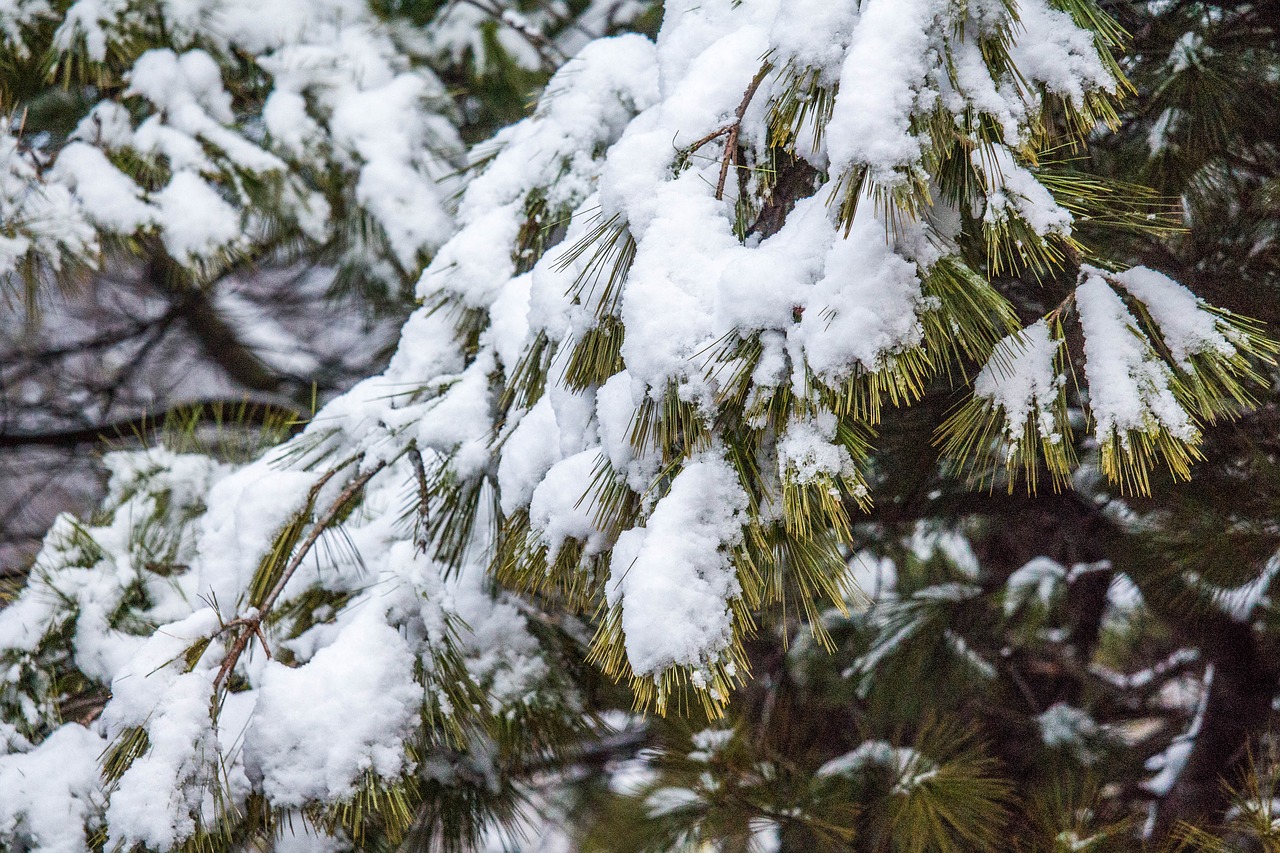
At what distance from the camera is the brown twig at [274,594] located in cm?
79

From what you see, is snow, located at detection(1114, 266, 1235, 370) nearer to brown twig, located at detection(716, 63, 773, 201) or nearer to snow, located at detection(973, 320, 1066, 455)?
snow, located at detection(973, 320, 1066, 455)

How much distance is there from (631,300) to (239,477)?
0.82 meters

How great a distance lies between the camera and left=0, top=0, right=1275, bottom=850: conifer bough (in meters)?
0.56

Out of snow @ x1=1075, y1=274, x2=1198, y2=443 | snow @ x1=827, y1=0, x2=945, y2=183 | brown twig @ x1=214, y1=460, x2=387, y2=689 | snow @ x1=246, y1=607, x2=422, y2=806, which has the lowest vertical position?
snow @ x1=246, y1=607, x2=422, y2=806

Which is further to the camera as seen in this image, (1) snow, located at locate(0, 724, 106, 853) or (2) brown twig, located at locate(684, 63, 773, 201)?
(1) snow, located at locate(0, 724, 106, 853)

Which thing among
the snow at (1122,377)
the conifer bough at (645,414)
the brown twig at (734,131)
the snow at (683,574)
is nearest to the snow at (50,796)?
the conifer bough at (645,414)

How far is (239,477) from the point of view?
1142mm

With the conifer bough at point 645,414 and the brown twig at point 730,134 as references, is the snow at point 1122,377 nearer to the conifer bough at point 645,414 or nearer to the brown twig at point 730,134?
the conifer bough at point 645,414

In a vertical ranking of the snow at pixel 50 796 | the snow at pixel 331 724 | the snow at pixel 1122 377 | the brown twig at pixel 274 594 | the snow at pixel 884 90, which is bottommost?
the snow at pixel 50 796

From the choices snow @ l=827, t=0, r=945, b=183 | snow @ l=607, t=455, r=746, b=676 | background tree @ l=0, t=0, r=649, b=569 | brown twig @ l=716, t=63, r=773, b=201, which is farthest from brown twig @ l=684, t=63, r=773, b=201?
background tree @ l=0, t=0, r=649, b=569

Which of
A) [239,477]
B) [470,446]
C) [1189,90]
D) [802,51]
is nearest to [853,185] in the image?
[802,51]

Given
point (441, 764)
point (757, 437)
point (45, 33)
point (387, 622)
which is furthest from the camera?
point (45, 33)

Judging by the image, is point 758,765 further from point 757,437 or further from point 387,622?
point 757,437

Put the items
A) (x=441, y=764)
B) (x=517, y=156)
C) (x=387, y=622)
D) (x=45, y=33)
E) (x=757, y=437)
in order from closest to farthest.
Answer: (x=757, y=437) < (x=387, y=622) < (x=441, y=764) < (x=517, y=156) < (x=45, y=33)
